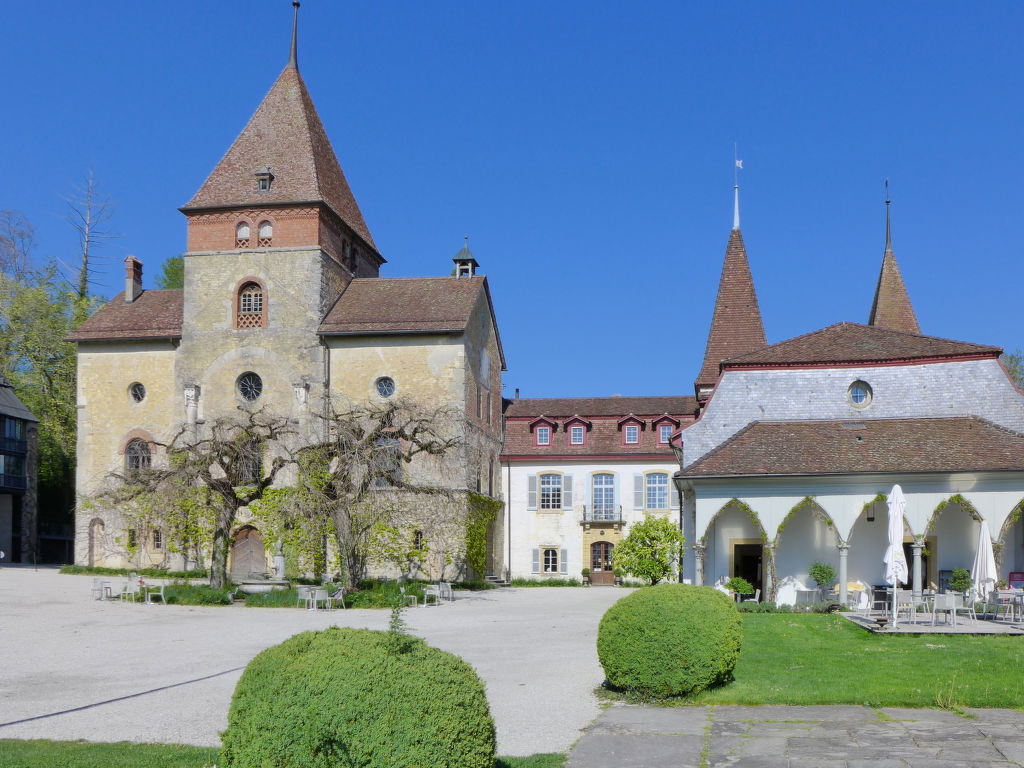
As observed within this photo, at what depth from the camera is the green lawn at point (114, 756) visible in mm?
7848

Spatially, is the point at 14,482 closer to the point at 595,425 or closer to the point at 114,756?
the point at 595,425

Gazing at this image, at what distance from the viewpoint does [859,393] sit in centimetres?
2792

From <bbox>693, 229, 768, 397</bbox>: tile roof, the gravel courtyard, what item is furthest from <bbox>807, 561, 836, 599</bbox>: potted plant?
<bbox>693, 229, 768, 397</bbox>: tile roof

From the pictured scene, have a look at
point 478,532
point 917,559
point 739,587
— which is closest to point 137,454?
point 478,532

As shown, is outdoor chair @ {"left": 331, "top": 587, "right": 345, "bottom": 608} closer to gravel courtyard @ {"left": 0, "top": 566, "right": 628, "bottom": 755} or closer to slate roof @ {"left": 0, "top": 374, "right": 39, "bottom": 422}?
gravel courtyard @ {"left": 0, "top": 566, "right": 628, "bottom": 755}

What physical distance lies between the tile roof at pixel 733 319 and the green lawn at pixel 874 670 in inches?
779

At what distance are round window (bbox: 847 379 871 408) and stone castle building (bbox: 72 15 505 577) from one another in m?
14.8

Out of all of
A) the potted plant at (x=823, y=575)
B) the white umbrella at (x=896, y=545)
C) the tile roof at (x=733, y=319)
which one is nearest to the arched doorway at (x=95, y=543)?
the tile roof at (x=733, y=319)

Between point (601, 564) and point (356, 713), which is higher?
point (356, 713)

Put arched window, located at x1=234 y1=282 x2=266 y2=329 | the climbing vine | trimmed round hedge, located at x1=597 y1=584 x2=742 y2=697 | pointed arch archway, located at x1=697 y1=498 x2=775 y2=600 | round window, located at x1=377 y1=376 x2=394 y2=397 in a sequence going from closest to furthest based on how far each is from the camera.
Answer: trimmed round hedge, located at x1=597 y1=584 x2=742 y2=697
pointed arch archway, located at x1=697 y1=498 x2=775 y2=600
the climbing vine
round window, located at x1=377 y1=376 x2=394 y2=397
arched window, located at x1=234 y1=282 x2=266 y2=329

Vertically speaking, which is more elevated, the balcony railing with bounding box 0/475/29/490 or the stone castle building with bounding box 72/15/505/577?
the stone castle building with bounding box 72/15/505/577

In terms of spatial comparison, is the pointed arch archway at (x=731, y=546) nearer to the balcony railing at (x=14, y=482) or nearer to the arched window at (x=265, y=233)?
the arched window at (x=265, y=233)

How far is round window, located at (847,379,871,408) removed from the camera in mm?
27812

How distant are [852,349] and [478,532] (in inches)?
624
